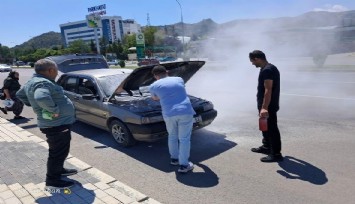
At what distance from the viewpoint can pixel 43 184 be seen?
4559 millimetres

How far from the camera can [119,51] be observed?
92250mm

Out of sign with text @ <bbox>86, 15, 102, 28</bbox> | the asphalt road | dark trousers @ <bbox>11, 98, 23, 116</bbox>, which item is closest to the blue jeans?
the asphalt road

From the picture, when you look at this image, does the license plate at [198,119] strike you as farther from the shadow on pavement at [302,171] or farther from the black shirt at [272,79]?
the shadow on pavement at [302,171]

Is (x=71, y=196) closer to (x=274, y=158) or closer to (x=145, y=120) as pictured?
(x=145, y=120)

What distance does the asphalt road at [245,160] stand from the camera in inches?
162

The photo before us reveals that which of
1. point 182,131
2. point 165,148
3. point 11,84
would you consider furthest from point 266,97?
point 11,84

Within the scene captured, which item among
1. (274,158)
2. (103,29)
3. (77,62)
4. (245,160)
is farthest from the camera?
(103,29)

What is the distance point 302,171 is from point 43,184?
12.1 feet

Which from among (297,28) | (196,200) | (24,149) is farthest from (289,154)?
(297,28)

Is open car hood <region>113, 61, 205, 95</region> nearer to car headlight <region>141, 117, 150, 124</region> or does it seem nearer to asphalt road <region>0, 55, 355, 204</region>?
car headlight <region>141, 117, 150, 124</region>

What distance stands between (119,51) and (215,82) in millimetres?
79289

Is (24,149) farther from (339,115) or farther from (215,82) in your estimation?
(215,82)

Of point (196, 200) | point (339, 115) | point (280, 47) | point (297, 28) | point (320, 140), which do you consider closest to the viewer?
point (196, 200)

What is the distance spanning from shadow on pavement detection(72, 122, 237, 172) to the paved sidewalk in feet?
2.93
